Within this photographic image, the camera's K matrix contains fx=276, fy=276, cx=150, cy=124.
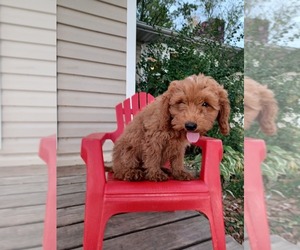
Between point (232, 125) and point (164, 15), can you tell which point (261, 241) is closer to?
point (232, 125)

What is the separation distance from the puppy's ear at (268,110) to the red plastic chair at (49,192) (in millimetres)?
440

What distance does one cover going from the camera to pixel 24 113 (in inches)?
21.8

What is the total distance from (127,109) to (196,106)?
0.36 meters

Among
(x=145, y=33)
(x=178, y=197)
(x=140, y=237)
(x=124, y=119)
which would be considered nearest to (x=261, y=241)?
(x=178, y=197)

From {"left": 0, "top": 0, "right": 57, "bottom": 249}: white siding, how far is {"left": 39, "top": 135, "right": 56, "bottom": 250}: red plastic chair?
0.01 metres

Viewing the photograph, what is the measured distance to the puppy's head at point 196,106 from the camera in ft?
2.43

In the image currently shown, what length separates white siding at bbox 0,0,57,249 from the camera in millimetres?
527

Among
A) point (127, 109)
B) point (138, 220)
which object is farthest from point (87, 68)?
point (138, 220)

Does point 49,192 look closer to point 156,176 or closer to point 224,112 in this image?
point 156,176

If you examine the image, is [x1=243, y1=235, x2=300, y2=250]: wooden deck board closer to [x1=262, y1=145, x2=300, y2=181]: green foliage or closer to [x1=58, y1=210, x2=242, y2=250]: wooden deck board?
[x1=262, y1=145, x2=300, y2=181]: green foliage

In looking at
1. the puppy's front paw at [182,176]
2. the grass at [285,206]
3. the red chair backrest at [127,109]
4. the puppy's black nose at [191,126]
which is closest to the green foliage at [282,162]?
the grass at [285,206]

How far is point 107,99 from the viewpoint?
3.22 ft

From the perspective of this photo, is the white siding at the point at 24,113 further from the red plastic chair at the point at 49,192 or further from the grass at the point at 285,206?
the grass at the point at 285,206

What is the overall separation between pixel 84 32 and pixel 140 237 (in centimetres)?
70
